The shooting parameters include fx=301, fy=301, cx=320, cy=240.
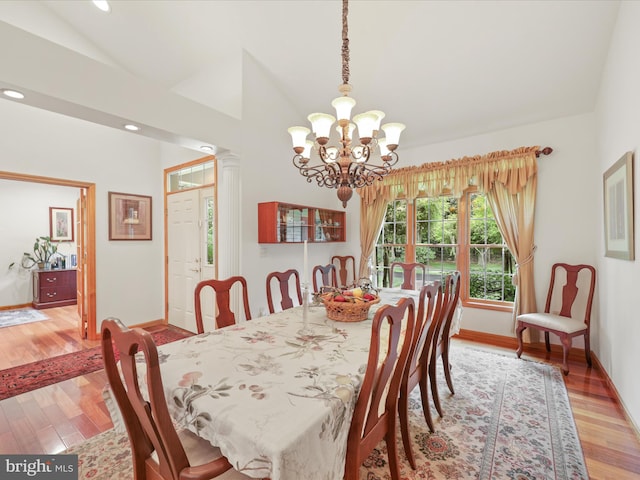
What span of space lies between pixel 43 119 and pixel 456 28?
455 cm

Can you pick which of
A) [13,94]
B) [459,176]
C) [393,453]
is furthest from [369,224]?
[13,94]

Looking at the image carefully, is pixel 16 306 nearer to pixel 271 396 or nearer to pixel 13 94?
pixel 13 94

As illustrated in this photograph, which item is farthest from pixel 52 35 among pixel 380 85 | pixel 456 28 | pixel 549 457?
pixel 549 457

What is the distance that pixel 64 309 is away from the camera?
18.2 ft

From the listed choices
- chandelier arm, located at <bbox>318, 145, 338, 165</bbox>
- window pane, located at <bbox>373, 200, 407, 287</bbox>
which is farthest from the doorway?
window pane, located at <bbox>373, 200, 407, 287</bbox>

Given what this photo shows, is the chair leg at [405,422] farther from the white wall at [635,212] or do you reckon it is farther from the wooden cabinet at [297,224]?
the wooden cabinet at [297,224]

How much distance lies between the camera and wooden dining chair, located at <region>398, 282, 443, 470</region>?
1620 millimetres

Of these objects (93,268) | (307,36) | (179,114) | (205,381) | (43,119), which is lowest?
(205,381)

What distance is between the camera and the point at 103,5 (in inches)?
117

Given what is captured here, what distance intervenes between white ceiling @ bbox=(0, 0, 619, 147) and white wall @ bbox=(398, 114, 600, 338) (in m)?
0.15

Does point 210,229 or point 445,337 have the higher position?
point 210,229

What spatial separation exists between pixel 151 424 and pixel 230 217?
2.49 m

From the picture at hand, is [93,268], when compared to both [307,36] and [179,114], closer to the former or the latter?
[179,114]

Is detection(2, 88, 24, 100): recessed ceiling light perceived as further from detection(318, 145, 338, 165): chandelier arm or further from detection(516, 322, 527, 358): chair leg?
detection(516, 322, 527, 358): chair leg
